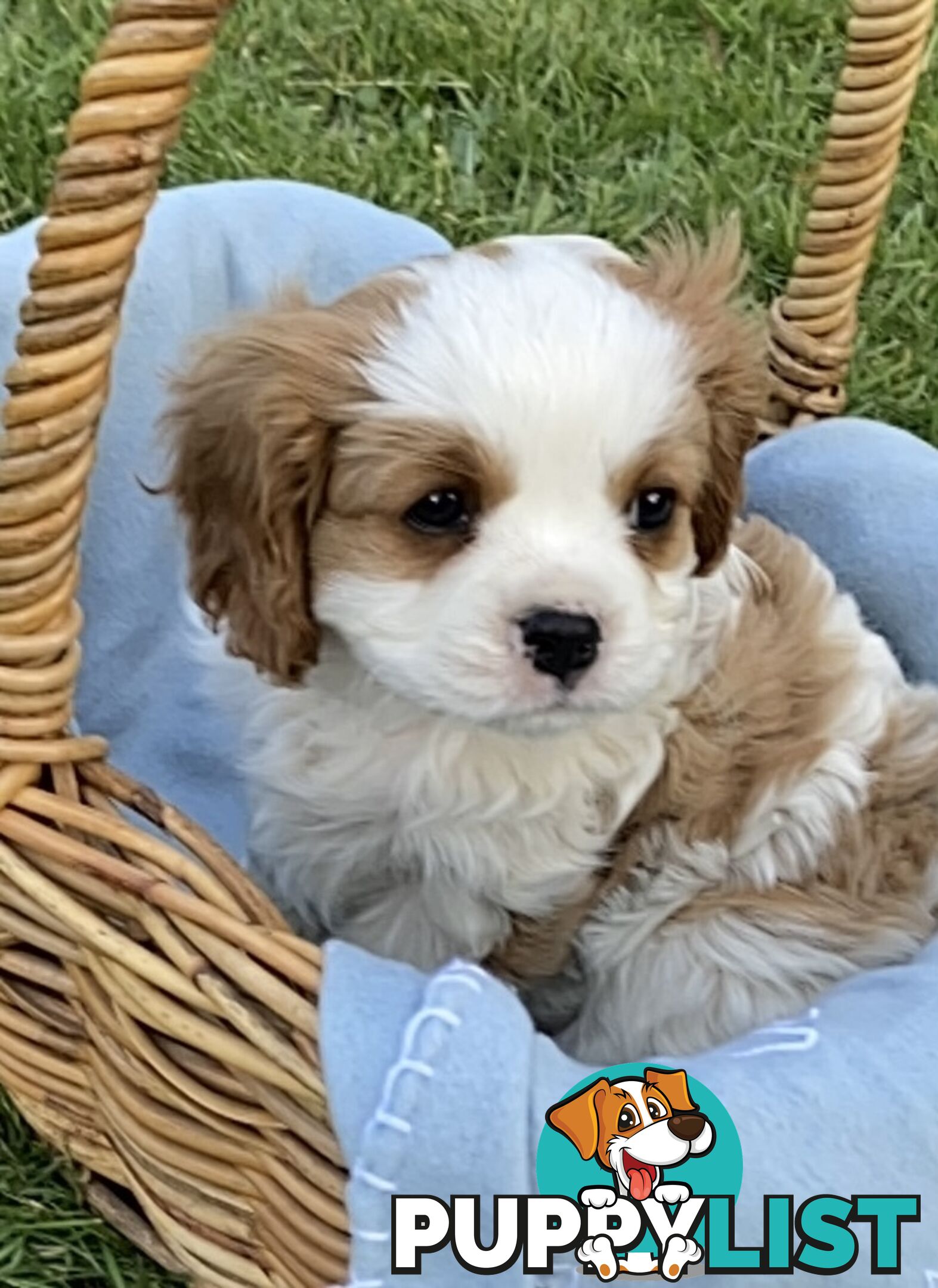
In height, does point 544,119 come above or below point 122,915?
below

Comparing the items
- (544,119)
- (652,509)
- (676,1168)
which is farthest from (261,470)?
(544,119)

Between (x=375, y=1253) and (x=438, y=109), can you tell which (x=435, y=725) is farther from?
(x=438, y=109)

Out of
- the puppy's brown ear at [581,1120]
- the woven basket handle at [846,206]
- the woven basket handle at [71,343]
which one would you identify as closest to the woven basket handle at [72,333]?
the woven basket handle at [71,343]

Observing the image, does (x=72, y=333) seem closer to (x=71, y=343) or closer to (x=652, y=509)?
(x=71, y=343)

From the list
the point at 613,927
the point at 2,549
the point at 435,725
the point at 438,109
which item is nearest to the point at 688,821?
the point at 613,927

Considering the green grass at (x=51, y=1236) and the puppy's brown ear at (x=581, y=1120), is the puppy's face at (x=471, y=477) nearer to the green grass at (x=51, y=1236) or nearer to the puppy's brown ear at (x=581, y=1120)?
the puppy's brown ear at (x=581, y=1120)

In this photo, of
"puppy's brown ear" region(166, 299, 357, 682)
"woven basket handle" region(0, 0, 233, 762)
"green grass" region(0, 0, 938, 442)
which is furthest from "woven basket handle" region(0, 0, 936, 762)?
"green grass" region(0, 0, 938, 442)
